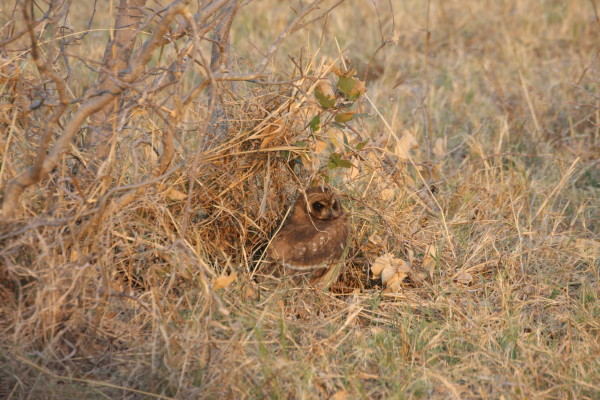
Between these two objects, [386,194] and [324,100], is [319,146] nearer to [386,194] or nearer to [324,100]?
[324,100]

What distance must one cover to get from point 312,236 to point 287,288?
245 millimetres

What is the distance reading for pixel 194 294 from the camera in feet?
8.02

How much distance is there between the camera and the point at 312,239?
2711 millimetres

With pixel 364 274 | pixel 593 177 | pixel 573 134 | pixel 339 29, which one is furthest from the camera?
pixel 339 29

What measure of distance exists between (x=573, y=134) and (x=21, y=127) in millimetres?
3155

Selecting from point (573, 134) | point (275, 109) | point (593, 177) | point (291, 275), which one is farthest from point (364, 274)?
point (573, 134)

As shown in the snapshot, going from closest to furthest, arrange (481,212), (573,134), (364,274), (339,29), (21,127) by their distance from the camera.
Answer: (21,127)
(364,274)
(481,212)
(573,134)
(339,29)

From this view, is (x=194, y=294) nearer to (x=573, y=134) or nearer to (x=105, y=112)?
(x=105, y=112)

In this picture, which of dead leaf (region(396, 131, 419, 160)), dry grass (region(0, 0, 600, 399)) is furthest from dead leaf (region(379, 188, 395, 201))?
dead leaf (region(396, 131, 419, 160))

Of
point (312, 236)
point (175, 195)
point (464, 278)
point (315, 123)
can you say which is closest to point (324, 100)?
point (315, 123)

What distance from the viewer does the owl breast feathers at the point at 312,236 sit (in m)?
2.71

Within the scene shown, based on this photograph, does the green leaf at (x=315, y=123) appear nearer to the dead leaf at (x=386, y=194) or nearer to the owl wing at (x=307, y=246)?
the owl wing at (x=307, y=246)

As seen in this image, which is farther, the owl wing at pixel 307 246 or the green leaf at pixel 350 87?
the owl wing at pixel 307 246

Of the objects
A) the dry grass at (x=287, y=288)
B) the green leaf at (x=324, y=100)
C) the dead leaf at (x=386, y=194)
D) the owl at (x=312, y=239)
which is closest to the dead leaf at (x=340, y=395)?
the dry grass at (x=287, y=288)
